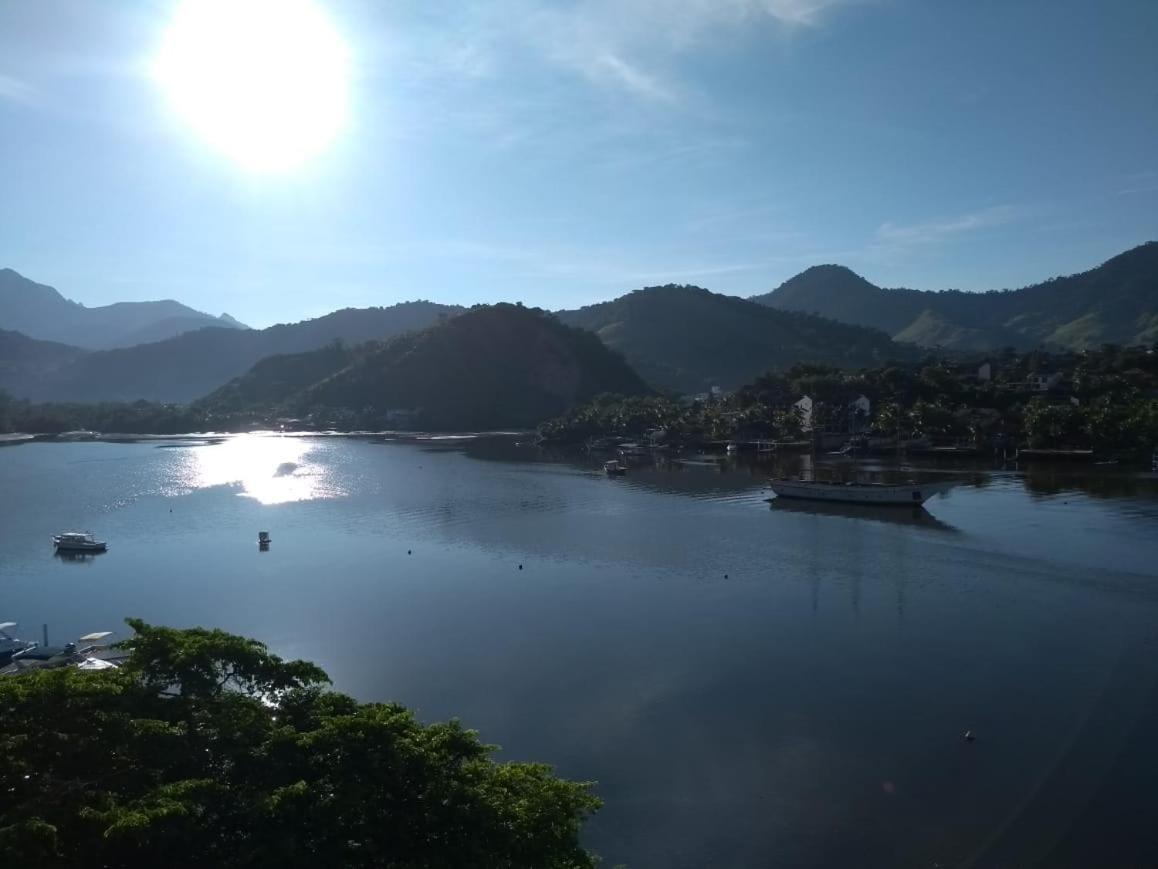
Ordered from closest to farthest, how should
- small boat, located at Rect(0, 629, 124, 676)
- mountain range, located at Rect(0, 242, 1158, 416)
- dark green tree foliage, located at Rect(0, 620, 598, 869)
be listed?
Answer: dark green tree foliage, located at Rect(0, 620, 598, 869) → small boat, located at Rect(0, 629, 124, 676) → mountain range, located at Rect(0, 242, 1158, 416)

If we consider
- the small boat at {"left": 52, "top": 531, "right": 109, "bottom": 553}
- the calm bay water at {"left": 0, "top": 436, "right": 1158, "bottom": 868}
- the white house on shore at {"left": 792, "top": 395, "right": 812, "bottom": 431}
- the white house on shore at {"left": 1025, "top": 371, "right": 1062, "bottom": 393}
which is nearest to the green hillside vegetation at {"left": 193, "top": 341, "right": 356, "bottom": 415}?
the white house on shore at {"left": 792, "top": 395, "right": 812, "bottom": 431}

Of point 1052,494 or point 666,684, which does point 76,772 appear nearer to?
point 666,684

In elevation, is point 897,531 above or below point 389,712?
below

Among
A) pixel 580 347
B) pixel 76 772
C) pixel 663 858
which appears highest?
pixel 580 347

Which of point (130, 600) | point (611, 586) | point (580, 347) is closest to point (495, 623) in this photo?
point (611, 586)

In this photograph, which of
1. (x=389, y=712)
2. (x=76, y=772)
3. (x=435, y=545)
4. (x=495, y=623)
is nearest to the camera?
(x=76, y=772)

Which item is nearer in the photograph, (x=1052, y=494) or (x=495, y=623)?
(x=495, y=623)

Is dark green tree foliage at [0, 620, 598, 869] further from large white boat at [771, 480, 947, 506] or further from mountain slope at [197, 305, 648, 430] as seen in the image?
mountain slope at [197, 305, 648, 430]

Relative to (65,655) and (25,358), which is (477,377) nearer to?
(65,655)
